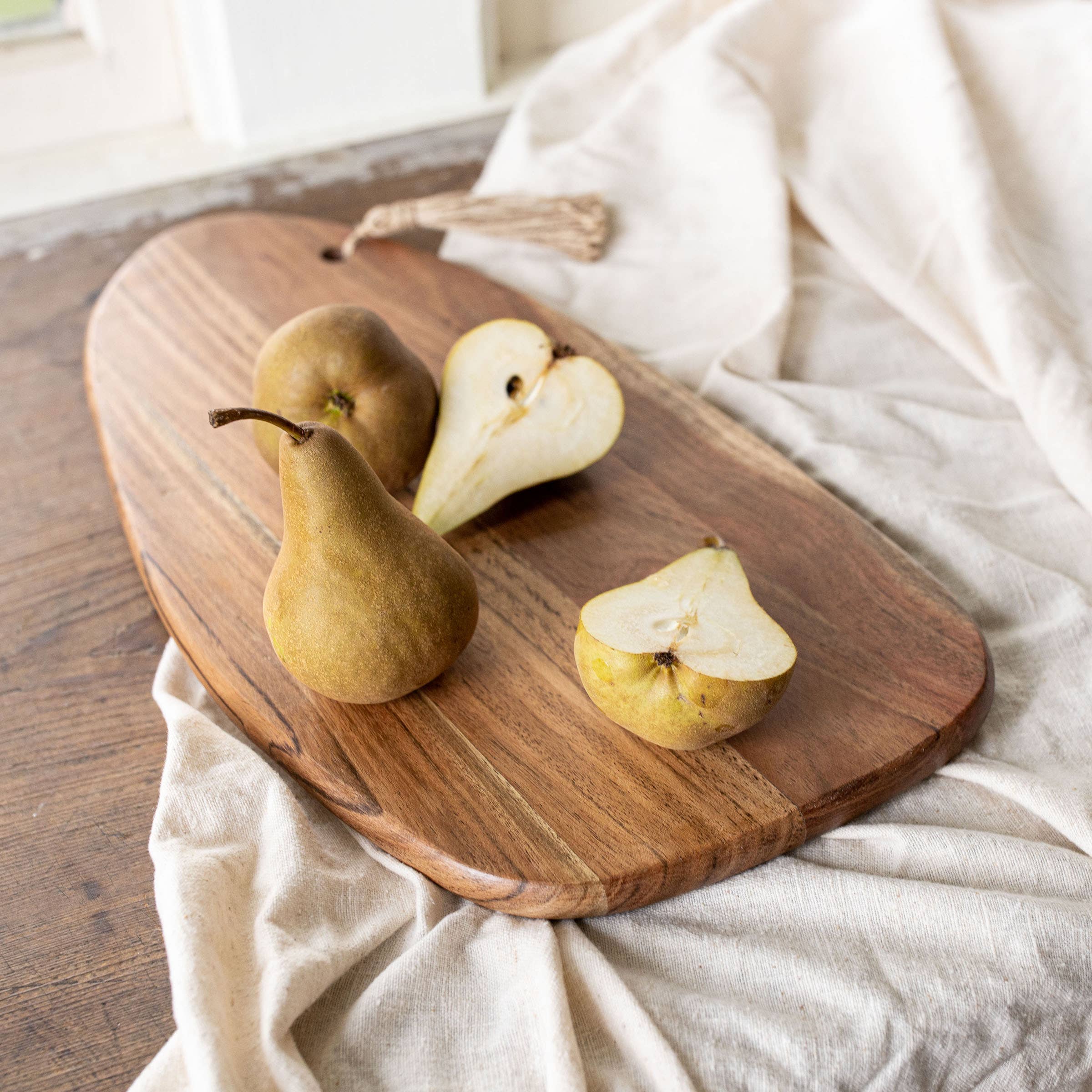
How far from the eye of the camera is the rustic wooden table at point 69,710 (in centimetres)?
43

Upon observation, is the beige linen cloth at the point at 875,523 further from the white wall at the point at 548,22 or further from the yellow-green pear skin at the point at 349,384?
the white wall at the point at 548,22

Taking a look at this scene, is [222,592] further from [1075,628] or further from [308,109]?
[308,109]

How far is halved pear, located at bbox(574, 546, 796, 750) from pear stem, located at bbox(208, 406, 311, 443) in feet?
0.49

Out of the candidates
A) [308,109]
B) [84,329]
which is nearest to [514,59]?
[308,109]

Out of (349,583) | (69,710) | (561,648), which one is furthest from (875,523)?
(69,710)

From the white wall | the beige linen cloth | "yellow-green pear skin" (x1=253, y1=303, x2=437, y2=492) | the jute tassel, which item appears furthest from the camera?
the white wall

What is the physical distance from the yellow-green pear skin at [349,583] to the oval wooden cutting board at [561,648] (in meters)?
0.04

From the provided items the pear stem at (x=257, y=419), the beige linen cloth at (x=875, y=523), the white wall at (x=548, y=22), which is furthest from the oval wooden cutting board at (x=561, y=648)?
the white wall at (x=548, y=22)

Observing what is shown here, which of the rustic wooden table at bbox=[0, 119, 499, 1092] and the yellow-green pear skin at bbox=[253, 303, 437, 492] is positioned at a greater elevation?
the yellow-green pear skin at bbox=[253, 303, 437, 492]

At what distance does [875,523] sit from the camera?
66 centimetres

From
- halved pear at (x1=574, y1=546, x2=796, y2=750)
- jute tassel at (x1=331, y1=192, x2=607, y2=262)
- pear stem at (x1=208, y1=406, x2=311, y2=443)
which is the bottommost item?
halved pear at (x1=574, y1=546, x2=796, y2=750)

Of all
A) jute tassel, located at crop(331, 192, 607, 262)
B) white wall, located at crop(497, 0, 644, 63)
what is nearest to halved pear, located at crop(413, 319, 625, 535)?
jute tassel, located at crop(331, 192, 607, 262)

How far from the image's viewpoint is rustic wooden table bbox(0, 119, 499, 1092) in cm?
43

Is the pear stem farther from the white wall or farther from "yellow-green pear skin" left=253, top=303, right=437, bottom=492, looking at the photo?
the white wall
